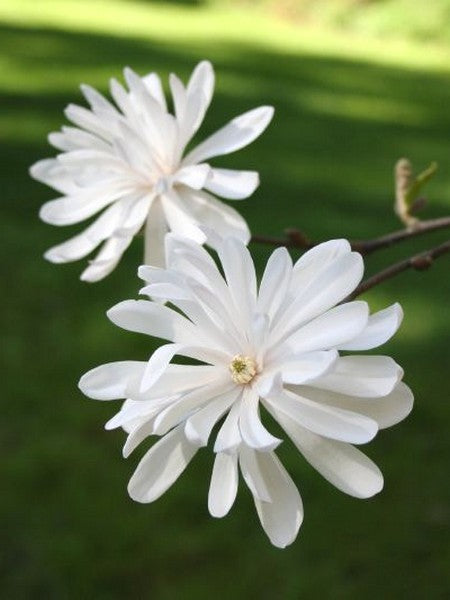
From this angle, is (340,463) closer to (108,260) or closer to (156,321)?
(156,321)

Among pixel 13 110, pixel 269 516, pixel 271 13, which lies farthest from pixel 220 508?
pixel 271 13

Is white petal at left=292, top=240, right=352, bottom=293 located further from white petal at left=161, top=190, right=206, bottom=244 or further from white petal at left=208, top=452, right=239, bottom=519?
white petal at left=161, top=190, right=206, bottom=244

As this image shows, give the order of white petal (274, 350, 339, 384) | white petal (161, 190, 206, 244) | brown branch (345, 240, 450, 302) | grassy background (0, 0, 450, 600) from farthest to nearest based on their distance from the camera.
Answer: grassy background (0, 0, 450, 600), white petal (161, 190, 206, 244), brown branch (345, 240, 450, 302), white petal (274, 350, 339, 384)

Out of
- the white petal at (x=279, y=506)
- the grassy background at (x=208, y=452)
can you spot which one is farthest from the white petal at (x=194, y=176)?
the grassy background at (x=208, y=452)

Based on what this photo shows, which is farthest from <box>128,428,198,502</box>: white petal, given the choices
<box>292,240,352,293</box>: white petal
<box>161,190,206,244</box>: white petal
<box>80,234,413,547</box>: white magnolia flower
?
<box>161,190,206,244</box>: white petal

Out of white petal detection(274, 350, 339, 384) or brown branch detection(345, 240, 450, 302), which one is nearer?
white petal detection(274, 350, 339, 384)

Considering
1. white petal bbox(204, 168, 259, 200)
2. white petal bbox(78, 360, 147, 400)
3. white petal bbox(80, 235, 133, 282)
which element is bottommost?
white petal bbox(80, 235, 133, 282)

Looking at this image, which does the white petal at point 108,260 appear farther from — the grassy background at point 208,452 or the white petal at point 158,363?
the grassy background at point 208,452
